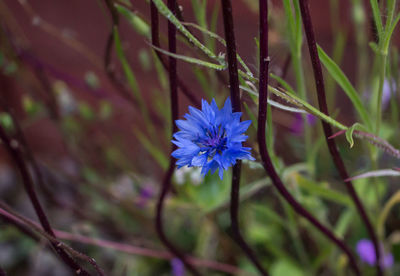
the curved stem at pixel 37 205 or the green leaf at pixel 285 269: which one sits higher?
the curved stem at pixel 37 205

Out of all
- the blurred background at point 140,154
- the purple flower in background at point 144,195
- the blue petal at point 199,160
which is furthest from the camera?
the purple flower in background at point 144,195

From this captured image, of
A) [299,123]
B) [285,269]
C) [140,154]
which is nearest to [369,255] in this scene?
[285,269]

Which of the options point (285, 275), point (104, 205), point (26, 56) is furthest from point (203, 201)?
point (26, 56)

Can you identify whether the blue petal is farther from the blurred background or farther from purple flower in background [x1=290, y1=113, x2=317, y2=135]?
purple flower in background [x1=290, y1=113, x2=317, y2=135]

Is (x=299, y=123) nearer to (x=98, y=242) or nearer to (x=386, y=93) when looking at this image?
(x=386, y=93)

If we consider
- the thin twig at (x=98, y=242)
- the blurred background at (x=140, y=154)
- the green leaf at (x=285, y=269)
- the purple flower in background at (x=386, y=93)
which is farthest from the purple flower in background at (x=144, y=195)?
the purple flower in background at (x=386, y=93)

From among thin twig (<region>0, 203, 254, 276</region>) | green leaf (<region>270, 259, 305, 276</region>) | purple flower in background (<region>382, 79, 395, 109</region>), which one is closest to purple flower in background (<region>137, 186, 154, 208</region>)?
thin twig (<region>0, 203, 254, 276</region>)

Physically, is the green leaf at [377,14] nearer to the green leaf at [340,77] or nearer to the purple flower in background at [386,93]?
the green leaf at [340,77]

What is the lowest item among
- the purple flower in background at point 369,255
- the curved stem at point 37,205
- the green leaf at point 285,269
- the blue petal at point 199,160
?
the green leaf at point 285,269
